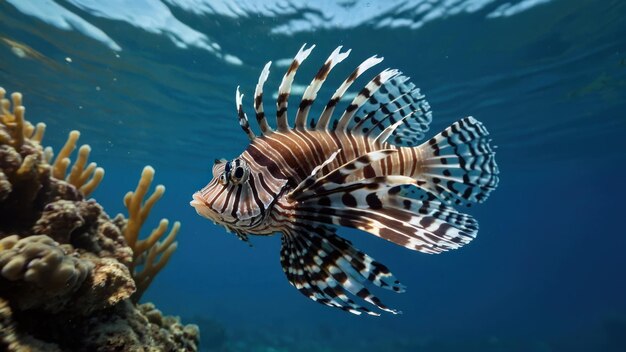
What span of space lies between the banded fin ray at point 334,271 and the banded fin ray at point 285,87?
85 cm

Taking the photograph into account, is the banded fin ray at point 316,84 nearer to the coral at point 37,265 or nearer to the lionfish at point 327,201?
the lionfish at point 327,201

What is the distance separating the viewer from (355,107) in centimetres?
279

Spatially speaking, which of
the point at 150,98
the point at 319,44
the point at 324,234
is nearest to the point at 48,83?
the point at 150,98

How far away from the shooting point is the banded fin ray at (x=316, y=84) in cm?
236

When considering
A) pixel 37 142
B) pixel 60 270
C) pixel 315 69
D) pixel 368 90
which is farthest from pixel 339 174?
pixel 315 69

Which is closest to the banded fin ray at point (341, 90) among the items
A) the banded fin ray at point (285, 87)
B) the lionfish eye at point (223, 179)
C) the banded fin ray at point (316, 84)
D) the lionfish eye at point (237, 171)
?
the banded fin ray at point (316, 84)

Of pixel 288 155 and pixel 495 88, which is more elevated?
pixel 495 88

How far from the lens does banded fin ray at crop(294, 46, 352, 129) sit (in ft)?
7.75

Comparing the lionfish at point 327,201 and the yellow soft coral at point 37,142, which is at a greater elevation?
the yellow soft coral at point 37,142

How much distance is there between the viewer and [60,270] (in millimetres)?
1955

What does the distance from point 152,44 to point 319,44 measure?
5581mm

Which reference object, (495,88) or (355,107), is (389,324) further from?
(355,107)

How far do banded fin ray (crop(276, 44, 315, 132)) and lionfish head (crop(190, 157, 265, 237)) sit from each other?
55 cm

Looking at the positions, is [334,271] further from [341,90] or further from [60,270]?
[60,270]
